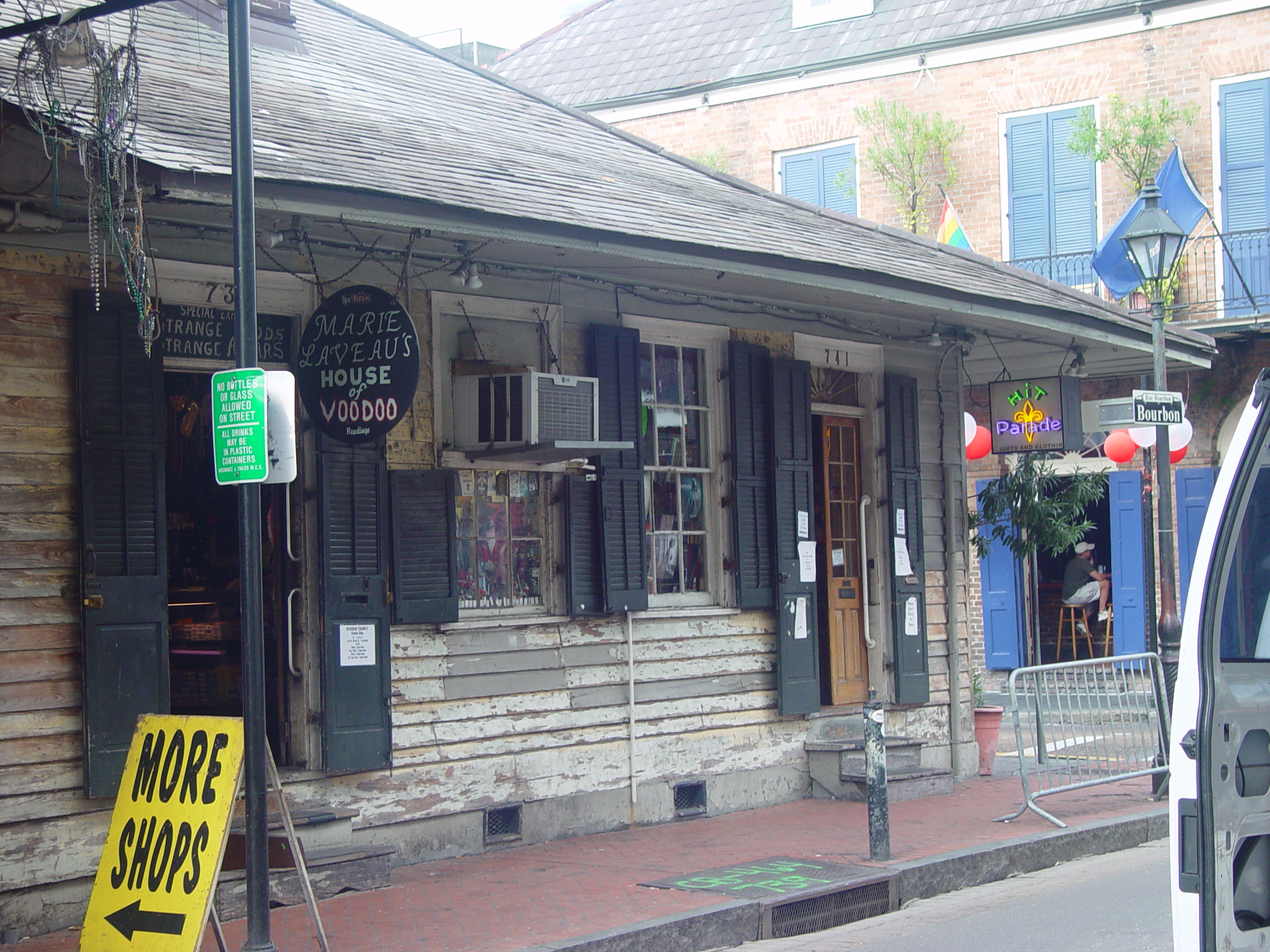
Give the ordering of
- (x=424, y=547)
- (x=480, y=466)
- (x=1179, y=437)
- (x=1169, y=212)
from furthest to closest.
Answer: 1. (x=1169, y=212)
2. (x=1179, y=437)
3. (x=480, y=466)
4. (x=424, y=547)

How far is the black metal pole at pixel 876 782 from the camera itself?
27.0 ft

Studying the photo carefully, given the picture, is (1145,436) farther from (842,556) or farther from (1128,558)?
(1128,558)

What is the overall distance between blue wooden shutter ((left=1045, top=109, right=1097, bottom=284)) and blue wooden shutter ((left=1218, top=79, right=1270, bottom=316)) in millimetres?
1743

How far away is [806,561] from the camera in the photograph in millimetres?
10953

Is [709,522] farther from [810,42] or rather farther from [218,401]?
[810,42]

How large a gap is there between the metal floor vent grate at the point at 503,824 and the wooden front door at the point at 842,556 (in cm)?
340

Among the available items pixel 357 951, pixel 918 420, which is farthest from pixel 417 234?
pixel 918 420

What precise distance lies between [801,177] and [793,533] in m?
12.5

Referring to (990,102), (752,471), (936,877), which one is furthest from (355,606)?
(990,102)

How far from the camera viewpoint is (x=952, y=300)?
1005 cm

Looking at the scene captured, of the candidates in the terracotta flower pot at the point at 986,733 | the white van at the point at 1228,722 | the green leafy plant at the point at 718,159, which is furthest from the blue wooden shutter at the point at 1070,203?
the white van at the point at 1228,722

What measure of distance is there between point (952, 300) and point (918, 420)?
87.2 inches

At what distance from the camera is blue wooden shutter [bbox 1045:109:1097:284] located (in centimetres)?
2012

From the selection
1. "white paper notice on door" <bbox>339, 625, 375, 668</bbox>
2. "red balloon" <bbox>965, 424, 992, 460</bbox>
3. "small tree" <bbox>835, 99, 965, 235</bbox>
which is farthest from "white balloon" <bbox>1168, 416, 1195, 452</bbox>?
"white paper notice on door" <bbox>339, 625, 375, 668</bbox>
